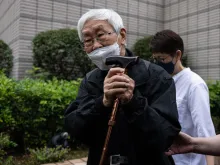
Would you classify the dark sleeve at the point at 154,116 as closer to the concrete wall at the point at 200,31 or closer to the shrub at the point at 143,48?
the shrub at the point at 143,48

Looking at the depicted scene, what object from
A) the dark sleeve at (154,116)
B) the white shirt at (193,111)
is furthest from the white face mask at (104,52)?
the white shirt at (193,111)

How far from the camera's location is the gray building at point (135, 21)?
799cm

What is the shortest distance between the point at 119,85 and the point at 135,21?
31.4 ft

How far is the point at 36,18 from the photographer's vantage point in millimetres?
8039

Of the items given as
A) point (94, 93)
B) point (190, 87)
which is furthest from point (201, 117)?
point (94, 93)

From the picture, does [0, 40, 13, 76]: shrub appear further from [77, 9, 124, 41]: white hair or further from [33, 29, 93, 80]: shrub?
[77, 9, 124, 41]: white hair

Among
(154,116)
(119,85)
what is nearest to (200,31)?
(154,116)

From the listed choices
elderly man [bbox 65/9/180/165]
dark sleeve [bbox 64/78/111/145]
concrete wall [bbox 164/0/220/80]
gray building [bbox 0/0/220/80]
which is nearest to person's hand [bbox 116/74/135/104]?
elderly man [bbox 65/9/180/165]

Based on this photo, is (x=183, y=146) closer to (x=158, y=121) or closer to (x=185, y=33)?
(x=158, y=121)

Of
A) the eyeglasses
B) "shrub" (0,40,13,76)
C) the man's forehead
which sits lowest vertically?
the eyeglasses

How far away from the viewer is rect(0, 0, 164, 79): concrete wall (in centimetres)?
792

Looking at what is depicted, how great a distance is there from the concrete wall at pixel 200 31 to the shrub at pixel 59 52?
4.61 meters

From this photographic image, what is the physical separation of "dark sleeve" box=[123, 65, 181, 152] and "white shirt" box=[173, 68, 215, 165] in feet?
2.43

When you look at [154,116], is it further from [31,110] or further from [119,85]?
[31,110]
